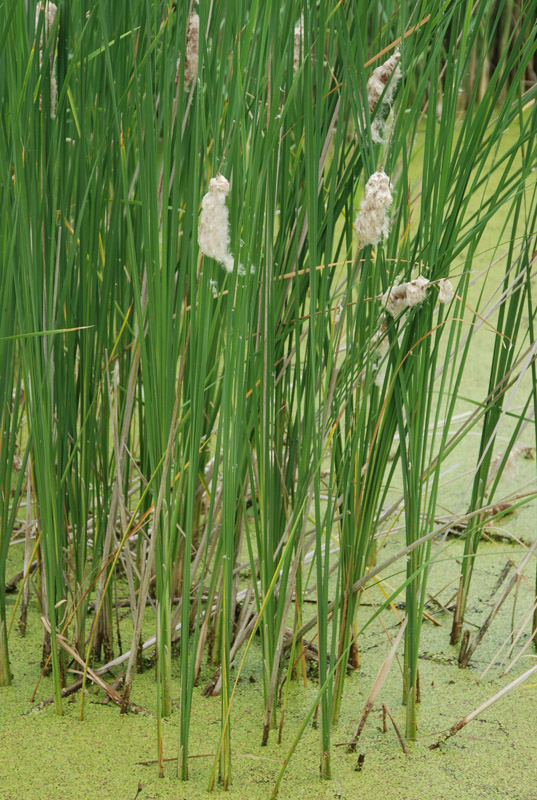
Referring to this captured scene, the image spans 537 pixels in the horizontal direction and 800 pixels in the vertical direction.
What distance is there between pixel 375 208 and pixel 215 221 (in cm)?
14

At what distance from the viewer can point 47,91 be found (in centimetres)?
83

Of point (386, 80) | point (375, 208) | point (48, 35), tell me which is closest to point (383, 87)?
point (386, 80)

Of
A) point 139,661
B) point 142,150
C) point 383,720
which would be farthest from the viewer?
point 139,661

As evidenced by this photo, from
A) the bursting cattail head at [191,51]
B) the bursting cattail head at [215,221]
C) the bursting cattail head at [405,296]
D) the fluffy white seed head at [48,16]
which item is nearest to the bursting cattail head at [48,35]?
the fluffy white seed head at [48,16]

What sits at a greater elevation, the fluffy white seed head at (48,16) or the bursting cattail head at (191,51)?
the fluffy white seed head at (48,16)

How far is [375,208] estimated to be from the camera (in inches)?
26.7

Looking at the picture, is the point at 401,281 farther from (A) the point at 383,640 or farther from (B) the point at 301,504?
(A) the point at 383,640

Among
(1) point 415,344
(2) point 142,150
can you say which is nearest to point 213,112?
(2) point 142,150

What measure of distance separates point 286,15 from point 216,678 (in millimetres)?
757

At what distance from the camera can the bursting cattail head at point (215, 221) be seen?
67 cm

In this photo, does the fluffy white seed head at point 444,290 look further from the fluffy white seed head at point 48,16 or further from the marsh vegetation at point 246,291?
the fluffy white seed head at point 48,16

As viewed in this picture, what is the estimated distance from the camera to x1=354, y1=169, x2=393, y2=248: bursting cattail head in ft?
2.21

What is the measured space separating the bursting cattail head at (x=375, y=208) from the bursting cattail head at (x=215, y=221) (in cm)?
12

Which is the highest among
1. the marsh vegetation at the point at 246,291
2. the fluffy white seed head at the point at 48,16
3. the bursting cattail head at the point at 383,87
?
the fluffy white seed head at the point at 48,16
